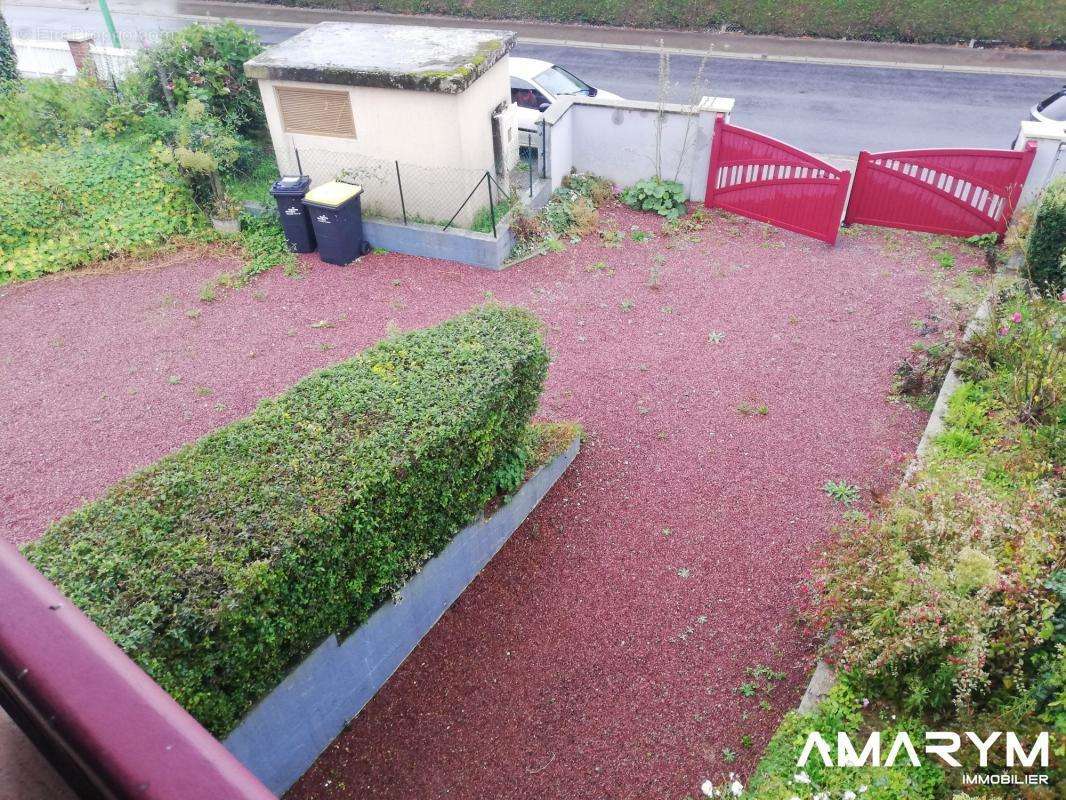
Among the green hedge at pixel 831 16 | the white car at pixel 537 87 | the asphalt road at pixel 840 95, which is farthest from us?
the green hedge at pixel 831 16

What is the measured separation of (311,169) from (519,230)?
3518 mm

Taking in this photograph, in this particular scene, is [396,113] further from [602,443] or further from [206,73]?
[602,443]

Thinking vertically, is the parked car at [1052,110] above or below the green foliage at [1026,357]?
above

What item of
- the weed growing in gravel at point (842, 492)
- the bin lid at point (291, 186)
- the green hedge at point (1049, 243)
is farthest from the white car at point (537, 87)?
the weed growing in gravel at point (842, 492)

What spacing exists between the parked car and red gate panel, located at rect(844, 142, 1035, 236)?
331 centimetres

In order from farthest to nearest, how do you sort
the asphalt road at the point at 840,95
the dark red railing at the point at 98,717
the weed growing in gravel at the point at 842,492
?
the asphalt road at the point at 840,95 < the weed growing in gravel at the point at 842,492 < the dark red railing at the point at 98,717

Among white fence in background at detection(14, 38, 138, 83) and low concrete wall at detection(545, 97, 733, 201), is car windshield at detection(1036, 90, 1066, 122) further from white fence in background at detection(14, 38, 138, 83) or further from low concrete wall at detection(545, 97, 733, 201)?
white fence in background at detection(14, 38, 138, 83)

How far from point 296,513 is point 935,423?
237 inches

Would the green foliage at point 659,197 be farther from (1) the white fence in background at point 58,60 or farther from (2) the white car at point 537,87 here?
(1) the white fence in background at point 58,60

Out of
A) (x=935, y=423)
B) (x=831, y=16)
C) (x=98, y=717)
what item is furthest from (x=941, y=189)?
(x=98, y=717)

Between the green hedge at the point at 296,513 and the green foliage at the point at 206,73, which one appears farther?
the green foliage at the point at 206,73

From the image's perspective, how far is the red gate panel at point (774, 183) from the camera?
11.0 m

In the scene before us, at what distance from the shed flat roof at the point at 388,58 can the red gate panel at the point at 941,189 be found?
19.9ft

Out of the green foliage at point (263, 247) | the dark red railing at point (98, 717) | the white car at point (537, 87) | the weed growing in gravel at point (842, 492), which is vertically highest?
the dark red railing at point (98, 717)
